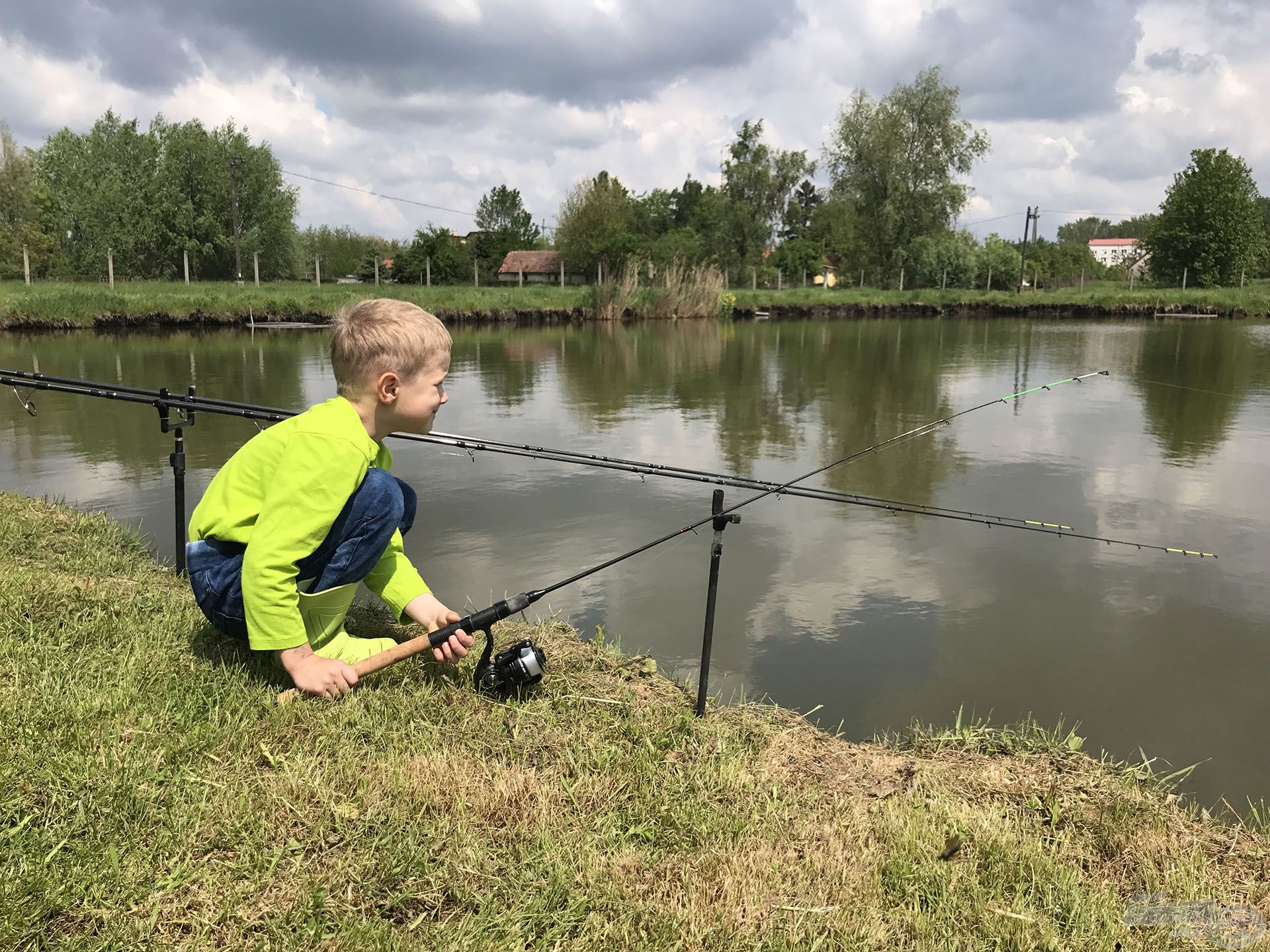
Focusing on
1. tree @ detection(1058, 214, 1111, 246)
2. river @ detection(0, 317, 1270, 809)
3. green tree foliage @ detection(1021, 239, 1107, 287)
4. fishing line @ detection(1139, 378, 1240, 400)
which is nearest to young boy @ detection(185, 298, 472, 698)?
Result: river @ detection(0, 317, 1270, 809)

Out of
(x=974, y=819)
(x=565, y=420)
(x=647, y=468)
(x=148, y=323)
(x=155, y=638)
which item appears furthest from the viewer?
(x=148, y=323)

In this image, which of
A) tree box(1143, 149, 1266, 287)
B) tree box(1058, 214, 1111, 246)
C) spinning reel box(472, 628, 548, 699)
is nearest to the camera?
spinning reel box(472, 628, 548, 699)

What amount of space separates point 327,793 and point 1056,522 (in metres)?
6.11

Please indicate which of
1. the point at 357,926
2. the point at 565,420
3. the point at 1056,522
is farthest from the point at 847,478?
the point at 357,926

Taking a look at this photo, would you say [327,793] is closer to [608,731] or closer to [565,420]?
[608,731]

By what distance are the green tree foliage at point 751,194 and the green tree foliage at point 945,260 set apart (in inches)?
388

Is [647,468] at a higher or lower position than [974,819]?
higher

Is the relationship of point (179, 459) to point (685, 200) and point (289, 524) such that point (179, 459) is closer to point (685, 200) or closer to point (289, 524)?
point (289, 524)

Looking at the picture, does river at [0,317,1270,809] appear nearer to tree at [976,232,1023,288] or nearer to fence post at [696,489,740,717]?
fence post at [696,489,740,717]

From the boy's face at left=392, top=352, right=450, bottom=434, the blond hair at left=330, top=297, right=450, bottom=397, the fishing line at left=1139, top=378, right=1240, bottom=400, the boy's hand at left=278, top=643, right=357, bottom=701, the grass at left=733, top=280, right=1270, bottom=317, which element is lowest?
the boy's hand at left=278, top=643, right=357, bottom=701

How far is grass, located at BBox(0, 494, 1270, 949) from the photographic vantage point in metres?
1.96

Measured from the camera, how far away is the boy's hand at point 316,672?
269cm

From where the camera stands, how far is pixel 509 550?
228 inches

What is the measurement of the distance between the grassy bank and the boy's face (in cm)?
2651
